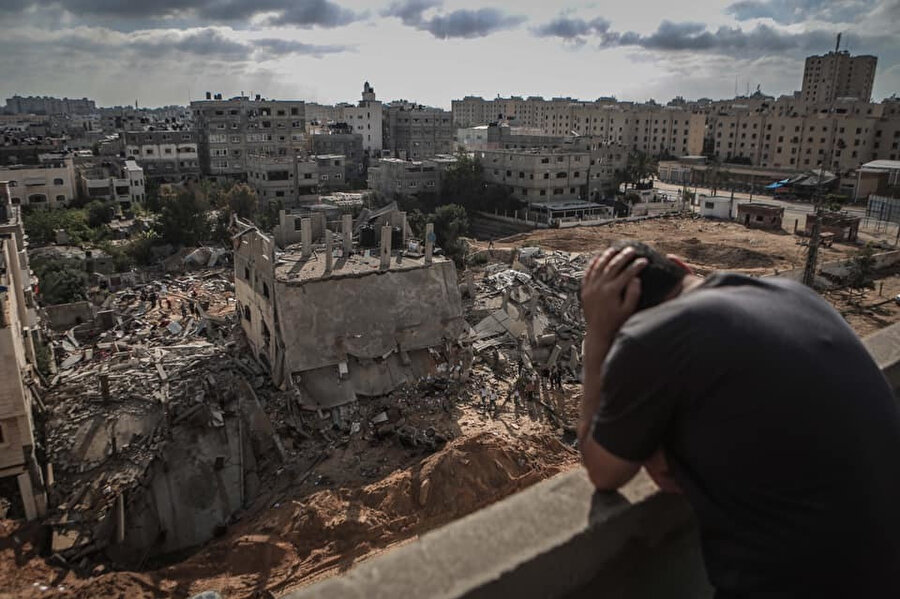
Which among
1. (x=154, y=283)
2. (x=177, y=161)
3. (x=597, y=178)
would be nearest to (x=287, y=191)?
(x=177, y=161)

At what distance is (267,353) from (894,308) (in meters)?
21.8

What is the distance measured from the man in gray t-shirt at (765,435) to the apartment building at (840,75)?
97.9 metres

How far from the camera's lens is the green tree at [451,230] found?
2731cm

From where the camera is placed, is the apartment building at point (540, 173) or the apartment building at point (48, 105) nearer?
the apartment building at point (540, 173)

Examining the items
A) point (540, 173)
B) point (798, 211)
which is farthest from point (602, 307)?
point (798, 211)

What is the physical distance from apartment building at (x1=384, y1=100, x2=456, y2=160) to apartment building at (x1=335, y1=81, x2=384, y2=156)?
747 mm

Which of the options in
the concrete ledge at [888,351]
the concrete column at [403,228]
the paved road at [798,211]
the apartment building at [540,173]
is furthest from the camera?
the apartment building at [540,173]

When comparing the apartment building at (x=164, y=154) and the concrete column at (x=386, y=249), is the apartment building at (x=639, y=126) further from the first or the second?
the concrete column at (x=386, y=249)

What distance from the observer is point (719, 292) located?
163 cm

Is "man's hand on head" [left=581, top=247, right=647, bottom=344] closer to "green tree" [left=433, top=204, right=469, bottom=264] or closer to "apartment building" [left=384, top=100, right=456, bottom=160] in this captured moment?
"green tree" [left=433, top=204, right=469, bottom=264]

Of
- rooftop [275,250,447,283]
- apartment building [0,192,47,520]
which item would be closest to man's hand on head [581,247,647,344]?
apartment building [0,192,47,520]

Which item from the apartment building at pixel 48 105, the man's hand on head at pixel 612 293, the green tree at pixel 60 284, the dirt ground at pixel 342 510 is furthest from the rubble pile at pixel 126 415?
the apartment building at pixel 48 105

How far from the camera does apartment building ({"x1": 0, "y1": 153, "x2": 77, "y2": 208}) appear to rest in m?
36.5

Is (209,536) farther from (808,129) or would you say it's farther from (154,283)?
(808,129)
